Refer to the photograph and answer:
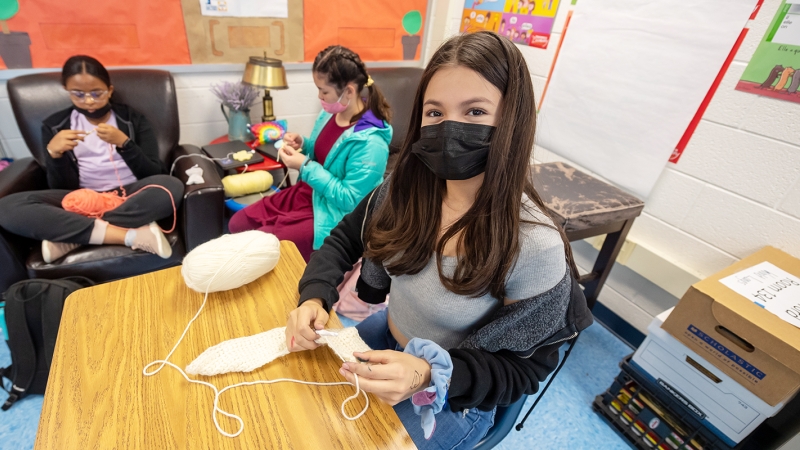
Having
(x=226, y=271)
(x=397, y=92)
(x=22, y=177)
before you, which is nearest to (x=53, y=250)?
(x=22, y=177)

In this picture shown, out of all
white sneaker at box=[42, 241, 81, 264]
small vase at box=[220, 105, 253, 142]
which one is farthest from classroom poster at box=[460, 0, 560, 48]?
white sneaker at box=[42, 241, 81, 264]

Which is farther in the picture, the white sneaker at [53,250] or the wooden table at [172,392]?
the white sneaker at [53,250]

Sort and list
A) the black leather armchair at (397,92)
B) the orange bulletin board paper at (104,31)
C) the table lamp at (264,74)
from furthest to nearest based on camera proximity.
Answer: the black leather armchair at (397,92)
the table lamp at (264,74)
the orange bulletin board paper at (104,31)

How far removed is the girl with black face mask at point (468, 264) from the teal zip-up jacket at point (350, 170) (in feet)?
2.07

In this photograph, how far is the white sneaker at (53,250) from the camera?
4.75 feet

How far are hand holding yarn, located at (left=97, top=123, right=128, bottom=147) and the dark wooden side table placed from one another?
5.87ft

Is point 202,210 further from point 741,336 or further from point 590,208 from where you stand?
point 741,336

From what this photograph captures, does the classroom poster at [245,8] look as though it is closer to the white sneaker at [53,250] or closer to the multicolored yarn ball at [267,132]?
the multicolored yarn ball at [267,132]

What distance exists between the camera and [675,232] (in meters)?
1.66

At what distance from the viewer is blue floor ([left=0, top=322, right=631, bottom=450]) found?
129 centimetres

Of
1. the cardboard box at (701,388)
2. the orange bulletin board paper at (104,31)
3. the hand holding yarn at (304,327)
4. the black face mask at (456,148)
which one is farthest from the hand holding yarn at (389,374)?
the orange bulletin board paper at (104,31)

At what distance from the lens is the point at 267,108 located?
2.29 metres

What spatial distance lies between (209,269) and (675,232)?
5.93ft

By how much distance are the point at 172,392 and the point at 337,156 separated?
3.64ft
